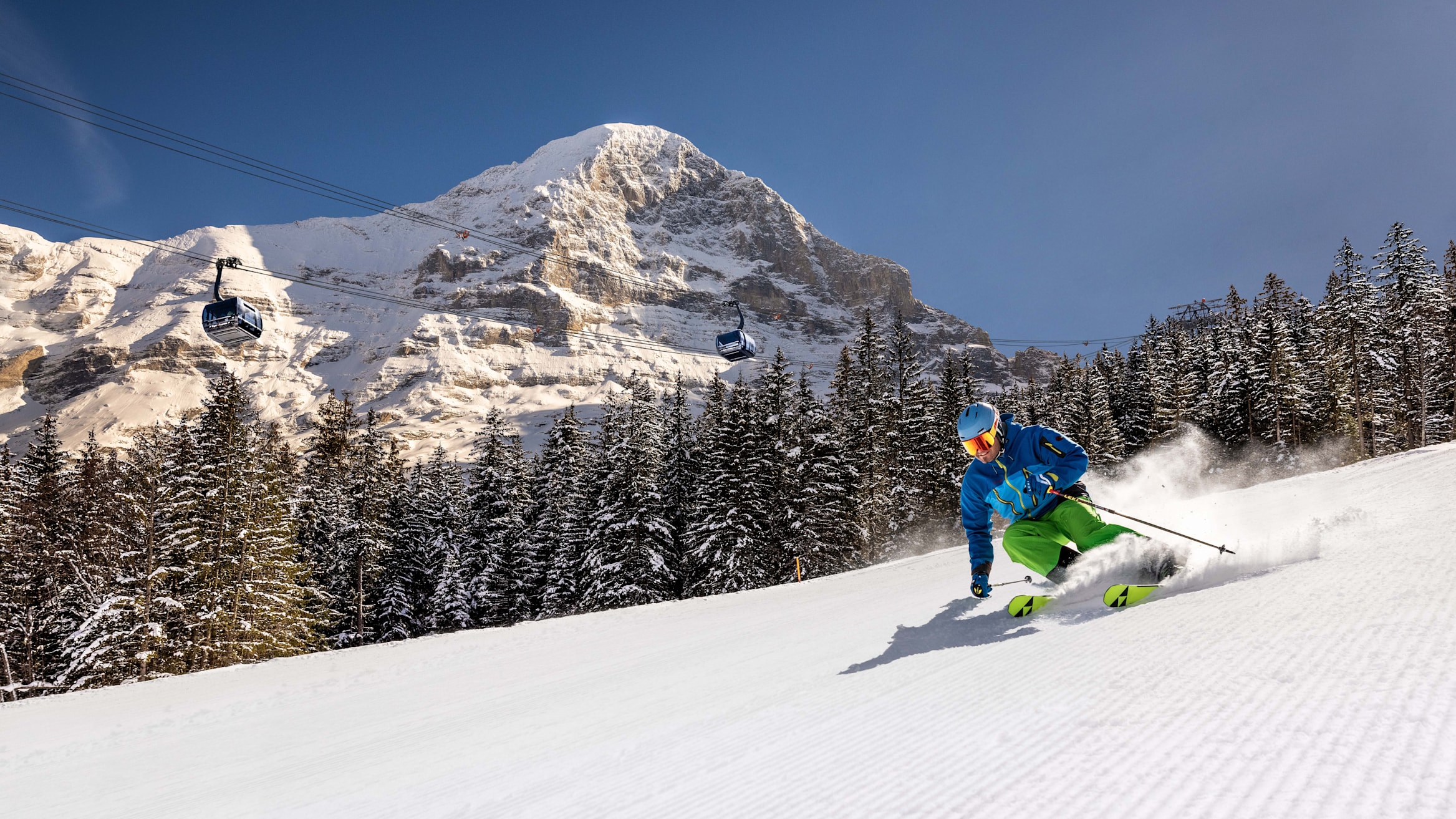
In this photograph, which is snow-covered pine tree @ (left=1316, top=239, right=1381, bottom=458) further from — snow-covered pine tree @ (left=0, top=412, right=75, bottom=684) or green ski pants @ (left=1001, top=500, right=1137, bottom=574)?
snow-covered pine tree @ (left=0, top=412, right=75, bottom=684)

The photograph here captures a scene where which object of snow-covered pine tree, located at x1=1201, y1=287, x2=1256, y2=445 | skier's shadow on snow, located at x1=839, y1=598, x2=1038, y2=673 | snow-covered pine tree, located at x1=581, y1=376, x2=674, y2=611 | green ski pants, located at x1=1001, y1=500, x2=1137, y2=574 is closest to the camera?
skier's shadow on snow, located at x1=839, y1=598, x2=1038, y2=673

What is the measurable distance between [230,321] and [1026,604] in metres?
20.3

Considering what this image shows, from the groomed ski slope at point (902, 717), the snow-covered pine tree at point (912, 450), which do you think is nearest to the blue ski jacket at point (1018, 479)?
the groomed ski slope at point (902, 717)

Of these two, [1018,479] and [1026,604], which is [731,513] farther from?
[1026,604]

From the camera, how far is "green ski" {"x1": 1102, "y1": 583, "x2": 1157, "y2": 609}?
4824 mm

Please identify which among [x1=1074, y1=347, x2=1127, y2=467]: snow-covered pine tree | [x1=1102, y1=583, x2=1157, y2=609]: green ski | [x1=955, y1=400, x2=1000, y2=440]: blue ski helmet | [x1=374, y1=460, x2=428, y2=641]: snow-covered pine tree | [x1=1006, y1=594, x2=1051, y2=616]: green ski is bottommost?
[x1=374, y1=460, x2=428, y2=641]: snow-covered pine tree

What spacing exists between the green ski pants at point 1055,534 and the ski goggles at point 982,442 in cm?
75

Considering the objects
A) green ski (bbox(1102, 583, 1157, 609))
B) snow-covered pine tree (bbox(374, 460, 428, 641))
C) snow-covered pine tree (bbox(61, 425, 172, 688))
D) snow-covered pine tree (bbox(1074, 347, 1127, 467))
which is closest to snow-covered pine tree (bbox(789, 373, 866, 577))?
snow-covered pine tree (bbox(1074, 347, 1127, 467))

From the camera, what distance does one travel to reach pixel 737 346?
24312 millimetres

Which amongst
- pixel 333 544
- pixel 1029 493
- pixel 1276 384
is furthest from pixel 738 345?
pixel 1276 384

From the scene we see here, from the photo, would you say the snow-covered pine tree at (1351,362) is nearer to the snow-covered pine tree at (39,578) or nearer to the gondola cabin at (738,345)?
the gondola cabin at (738,345)

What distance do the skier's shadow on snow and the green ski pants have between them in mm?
643

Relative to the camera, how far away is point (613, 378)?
7028 inches

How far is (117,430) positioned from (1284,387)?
20453 centimetres
